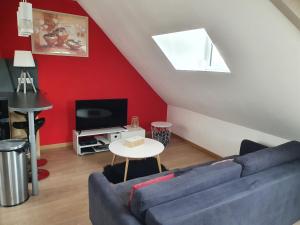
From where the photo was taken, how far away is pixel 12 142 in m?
2.42

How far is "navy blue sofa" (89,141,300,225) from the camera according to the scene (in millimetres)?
1391

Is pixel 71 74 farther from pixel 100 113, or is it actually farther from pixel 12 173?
pixel 12 173

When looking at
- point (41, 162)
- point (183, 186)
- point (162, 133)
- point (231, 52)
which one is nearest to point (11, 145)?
point (41, 162)

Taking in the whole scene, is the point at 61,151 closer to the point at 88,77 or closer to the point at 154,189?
the point at 88,77

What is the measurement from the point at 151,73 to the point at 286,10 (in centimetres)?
287

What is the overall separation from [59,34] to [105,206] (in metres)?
3.00

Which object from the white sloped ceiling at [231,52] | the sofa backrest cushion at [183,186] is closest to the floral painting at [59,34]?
the white sloped ceiling at [231,52]

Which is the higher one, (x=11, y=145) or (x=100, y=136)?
(x=11, y=145)

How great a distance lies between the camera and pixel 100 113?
12.9ft

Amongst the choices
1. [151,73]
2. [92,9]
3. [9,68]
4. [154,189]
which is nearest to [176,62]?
[151,73]

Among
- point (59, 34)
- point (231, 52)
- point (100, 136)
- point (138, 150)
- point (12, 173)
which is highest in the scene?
point (59, 34)

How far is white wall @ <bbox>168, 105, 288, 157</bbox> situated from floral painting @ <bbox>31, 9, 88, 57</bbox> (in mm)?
2239

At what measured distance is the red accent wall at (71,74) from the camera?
3.34 meters

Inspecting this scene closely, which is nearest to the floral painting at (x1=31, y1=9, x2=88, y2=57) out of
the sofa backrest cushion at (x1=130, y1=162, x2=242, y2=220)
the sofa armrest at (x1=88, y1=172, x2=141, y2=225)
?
the sofa armrest at (x1=88, y1=172, x2=141, y2=225)
